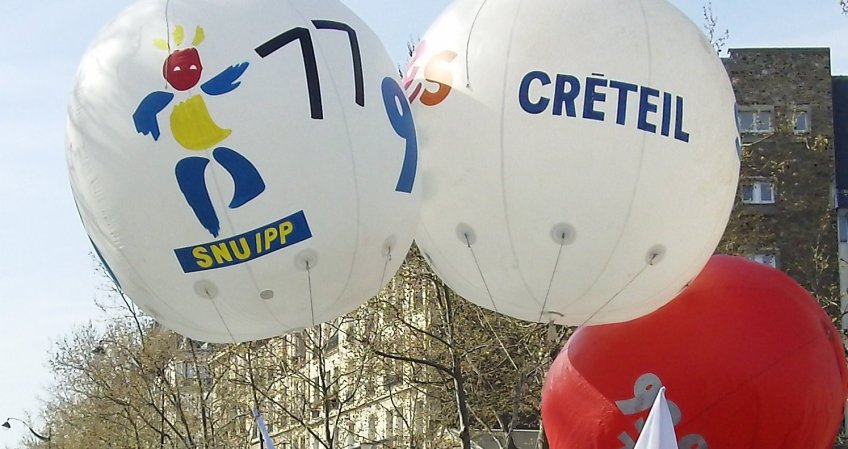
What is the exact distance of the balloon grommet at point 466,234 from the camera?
6.86 metres

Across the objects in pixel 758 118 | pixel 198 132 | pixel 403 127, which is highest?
pixel 758 118

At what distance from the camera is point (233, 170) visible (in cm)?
611

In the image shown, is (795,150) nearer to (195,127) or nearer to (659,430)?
(659,430)

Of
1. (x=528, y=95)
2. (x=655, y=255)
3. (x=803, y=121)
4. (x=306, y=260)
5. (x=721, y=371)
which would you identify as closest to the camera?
(x=306, y=260)

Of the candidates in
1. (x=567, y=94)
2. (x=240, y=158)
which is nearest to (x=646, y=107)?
(x=567, y=94)

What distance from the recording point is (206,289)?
643 centimetres

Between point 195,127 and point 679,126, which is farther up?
point 679,126

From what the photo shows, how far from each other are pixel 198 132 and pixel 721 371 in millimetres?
3466

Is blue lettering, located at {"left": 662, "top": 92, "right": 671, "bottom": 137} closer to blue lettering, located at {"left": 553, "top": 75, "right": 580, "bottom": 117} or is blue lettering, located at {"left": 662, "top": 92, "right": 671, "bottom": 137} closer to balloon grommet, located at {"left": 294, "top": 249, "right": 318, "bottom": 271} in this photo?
blue lettering, located at {"left": 553, "top": 75, "right": 580, "bottom": 117}

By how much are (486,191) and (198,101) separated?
1585mm

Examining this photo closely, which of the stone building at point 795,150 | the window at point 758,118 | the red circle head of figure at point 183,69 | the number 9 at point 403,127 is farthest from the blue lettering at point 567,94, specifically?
the window at point 758,118

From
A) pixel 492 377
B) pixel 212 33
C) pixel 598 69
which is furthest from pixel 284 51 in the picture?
pixel 492 377

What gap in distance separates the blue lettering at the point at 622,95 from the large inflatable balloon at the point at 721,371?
1.67m

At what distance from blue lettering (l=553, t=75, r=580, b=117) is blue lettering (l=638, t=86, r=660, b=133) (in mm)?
346
